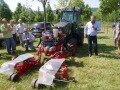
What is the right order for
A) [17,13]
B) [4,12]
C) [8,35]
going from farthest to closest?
[4,12] < [17,13] < [8,35]

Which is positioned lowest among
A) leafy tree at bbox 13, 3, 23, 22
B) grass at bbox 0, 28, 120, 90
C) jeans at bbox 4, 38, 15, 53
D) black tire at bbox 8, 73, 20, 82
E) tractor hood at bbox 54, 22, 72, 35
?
grass at bbox 0, 28, 120, 90

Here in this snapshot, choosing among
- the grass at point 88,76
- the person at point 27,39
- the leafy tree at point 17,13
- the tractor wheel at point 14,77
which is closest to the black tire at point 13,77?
the tractor wheel at point 14,77

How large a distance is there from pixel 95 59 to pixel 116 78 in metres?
2.62

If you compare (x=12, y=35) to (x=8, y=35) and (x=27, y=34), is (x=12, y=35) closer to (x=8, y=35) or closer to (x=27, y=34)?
(x=8, y=35)

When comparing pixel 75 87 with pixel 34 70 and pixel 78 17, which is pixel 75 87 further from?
pixel 78 17

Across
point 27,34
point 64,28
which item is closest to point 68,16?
point 64,28

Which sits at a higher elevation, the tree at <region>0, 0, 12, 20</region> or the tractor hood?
the tree at <region>0, 0, 12, 20</region>

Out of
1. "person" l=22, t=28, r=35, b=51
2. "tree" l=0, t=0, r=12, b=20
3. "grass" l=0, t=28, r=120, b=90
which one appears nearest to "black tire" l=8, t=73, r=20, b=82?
"grass" l=0, t=28, r=120, b=90

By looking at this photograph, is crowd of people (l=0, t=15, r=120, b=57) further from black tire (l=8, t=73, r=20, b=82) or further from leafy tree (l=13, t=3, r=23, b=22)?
leafy tree (l=13, t=3, r=23, b=22)

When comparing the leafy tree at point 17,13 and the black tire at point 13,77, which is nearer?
the black tire at point 13,77

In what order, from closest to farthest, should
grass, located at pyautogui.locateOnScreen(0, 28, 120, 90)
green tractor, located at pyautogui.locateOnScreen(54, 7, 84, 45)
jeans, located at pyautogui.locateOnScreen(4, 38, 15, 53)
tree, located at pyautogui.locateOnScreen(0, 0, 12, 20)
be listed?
grass, located at pyautogui.locateOnScreen(0, 28, 120, 90)
jeans, located at pyautogui.locateOnScreen(4, 38, 15, 53)
green tractor, located at pyautogui.locateOnScreen(54, 7, 84, 45)
tree, located at pyautogui.locateOnScreen(0, 0, 12, 20)

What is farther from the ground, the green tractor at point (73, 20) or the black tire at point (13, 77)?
the green tractor at point (73, 20)

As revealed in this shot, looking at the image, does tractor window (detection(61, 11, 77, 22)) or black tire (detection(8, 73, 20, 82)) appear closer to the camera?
black tire (detection(8, 73, 20, 82))

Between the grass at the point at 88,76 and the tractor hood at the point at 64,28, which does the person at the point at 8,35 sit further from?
the tractor hood at the point at 64,28
